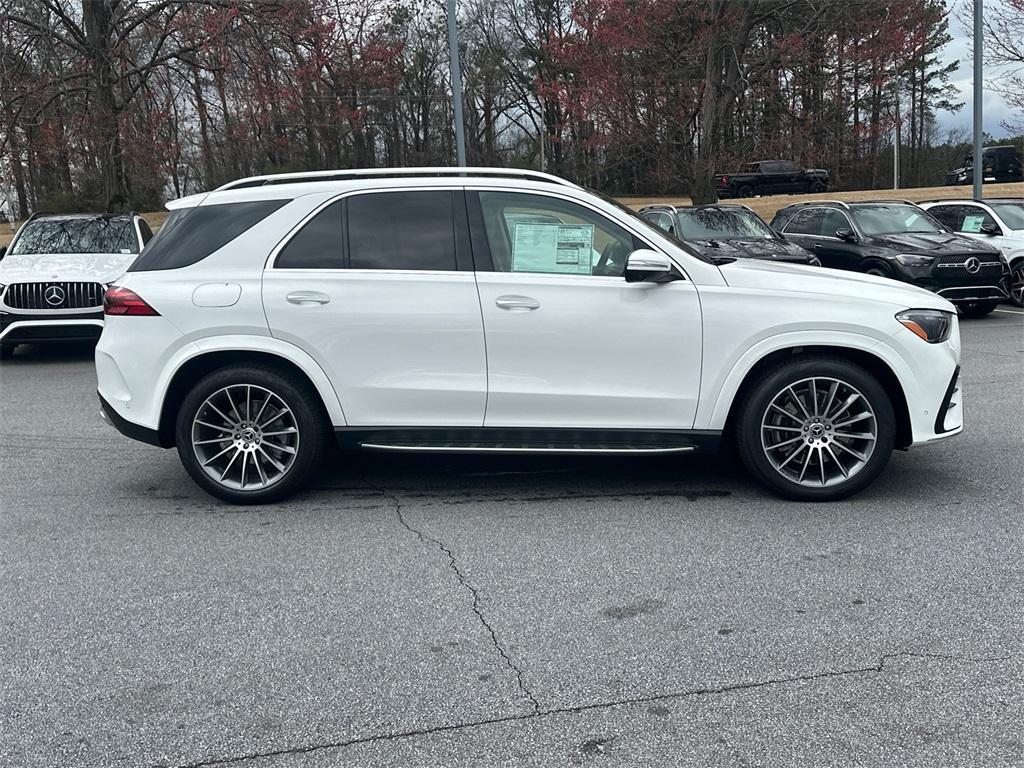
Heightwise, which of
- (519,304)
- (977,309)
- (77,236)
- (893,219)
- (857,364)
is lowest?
(977,309)

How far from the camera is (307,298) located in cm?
553

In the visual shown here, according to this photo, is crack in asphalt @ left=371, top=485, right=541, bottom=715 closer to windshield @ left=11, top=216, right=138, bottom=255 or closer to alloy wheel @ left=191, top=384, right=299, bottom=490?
alloy wheel @ left=191, top=384, right=299, bottom=490

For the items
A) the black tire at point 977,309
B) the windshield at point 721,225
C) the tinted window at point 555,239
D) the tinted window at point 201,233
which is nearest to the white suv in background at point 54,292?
the tinted window at point 201,233

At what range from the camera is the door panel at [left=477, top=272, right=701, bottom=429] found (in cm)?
543

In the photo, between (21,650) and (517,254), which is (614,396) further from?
(21,650)

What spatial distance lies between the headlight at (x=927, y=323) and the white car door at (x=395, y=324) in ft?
7.83

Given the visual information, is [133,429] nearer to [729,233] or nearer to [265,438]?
[265,438]

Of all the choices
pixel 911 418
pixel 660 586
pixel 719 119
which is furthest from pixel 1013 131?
pixel 660 586

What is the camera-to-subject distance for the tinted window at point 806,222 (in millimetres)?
15548

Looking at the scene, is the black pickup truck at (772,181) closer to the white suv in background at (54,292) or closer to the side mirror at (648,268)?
the white suv in background at (54,292)

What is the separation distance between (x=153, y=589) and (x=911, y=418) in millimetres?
4083

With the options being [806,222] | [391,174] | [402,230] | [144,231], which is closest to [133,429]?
[402,230]

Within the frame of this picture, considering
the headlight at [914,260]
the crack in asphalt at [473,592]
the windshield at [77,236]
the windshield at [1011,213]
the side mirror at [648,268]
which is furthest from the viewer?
the windshield at [1011,213]

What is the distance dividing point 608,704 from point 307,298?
3.09m
